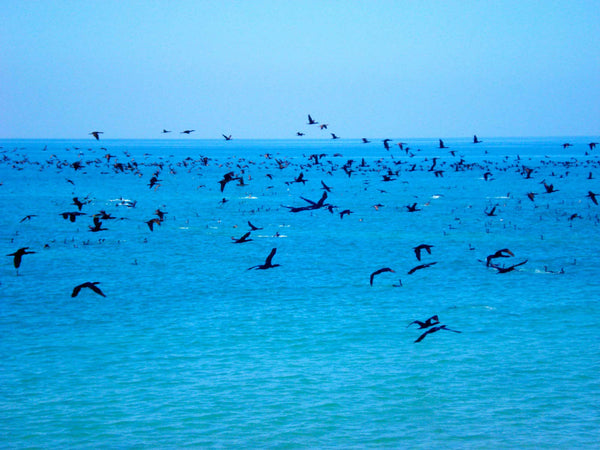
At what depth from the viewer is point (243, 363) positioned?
15602 millimetres

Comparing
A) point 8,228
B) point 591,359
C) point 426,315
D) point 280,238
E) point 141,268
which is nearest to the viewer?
point 591,359

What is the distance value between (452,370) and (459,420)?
263 centimetres

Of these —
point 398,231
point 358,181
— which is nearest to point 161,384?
point 398,231

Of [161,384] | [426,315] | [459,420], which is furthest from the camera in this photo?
[426,315]

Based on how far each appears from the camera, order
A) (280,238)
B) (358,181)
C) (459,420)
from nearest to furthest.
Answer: (459,420)
(280,238)
(358,181)

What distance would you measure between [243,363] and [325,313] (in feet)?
16.1

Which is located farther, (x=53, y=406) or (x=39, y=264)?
(x=39, y=264)

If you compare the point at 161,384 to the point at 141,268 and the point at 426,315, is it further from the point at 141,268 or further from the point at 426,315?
the point at 141,268

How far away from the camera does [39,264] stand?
28.2 m

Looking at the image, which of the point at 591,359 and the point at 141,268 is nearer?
the point at 591,359

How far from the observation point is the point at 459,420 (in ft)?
40.7

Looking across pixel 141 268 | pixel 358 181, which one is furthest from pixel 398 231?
pixel 358 181

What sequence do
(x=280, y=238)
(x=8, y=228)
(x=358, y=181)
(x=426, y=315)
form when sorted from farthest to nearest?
(x=358, y=181)
(x=8, y=228)
(x=280, y=238)
(x=426, y=315)

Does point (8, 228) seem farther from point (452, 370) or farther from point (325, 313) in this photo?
point (452, 370)
